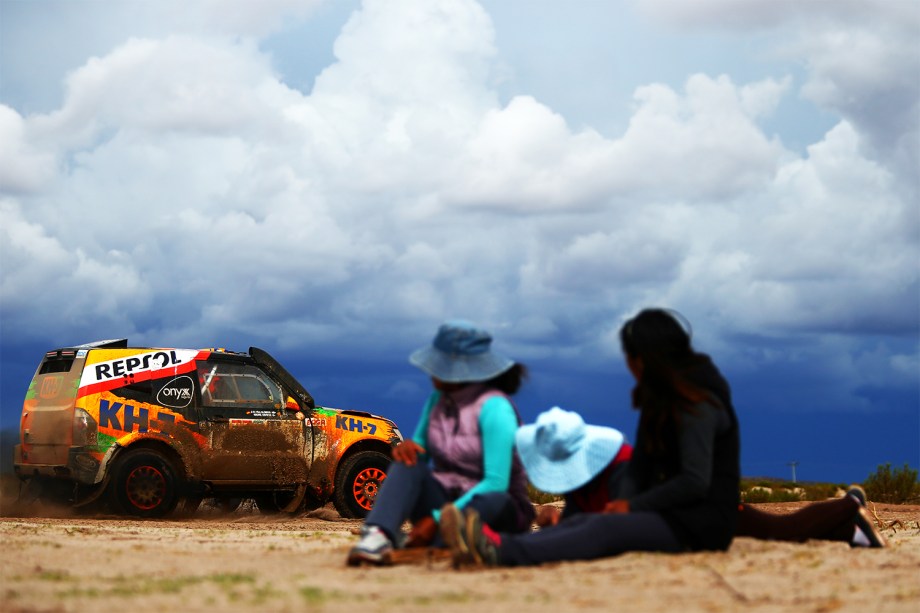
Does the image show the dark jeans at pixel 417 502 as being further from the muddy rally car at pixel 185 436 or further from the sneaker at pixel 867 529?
the muddy rally car at pixel 185 436

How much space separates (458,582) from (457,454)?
3.73 feet

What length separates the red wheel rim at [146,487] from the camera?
15.0 meters

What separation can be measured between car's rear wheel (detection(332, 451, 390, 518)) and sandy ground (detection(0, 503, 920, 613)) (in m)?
7.41

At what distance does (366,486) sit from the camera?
1593 centimetres

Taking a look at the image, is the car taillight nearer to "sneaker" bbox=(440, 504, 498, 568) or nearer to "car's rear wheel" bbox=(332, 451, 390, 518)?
→ "car's rear wheel" bbox=(332, 451, 390, 518)

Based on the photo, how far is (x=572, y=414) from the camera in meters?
7.26

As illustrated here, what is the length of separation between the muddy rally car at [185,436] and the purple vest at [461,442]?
871cm

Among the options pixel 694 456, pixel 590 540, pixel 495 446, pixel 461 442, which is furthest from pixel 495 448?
pixel 694 456

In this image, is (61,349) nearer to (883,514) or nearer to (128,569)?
(128,569)

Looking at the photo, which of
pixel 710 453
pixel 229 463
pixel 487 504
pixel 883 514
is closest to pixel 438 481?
pixel 487 504

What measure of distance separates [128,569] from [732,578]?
347cm

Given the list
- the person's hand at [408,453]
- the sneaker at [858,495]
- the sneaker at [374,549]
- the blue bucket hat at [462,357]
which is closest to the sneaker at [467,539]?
the sneaker at [374,549]

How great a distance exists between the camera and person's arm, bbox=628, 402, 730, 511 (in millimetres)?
6324

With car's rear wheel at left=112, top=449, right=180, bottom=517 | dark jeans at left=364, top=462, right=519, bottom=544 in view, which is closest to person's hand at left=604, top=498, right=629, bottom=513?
dark jeans at left=364, top=462, right=519, bottom=544
